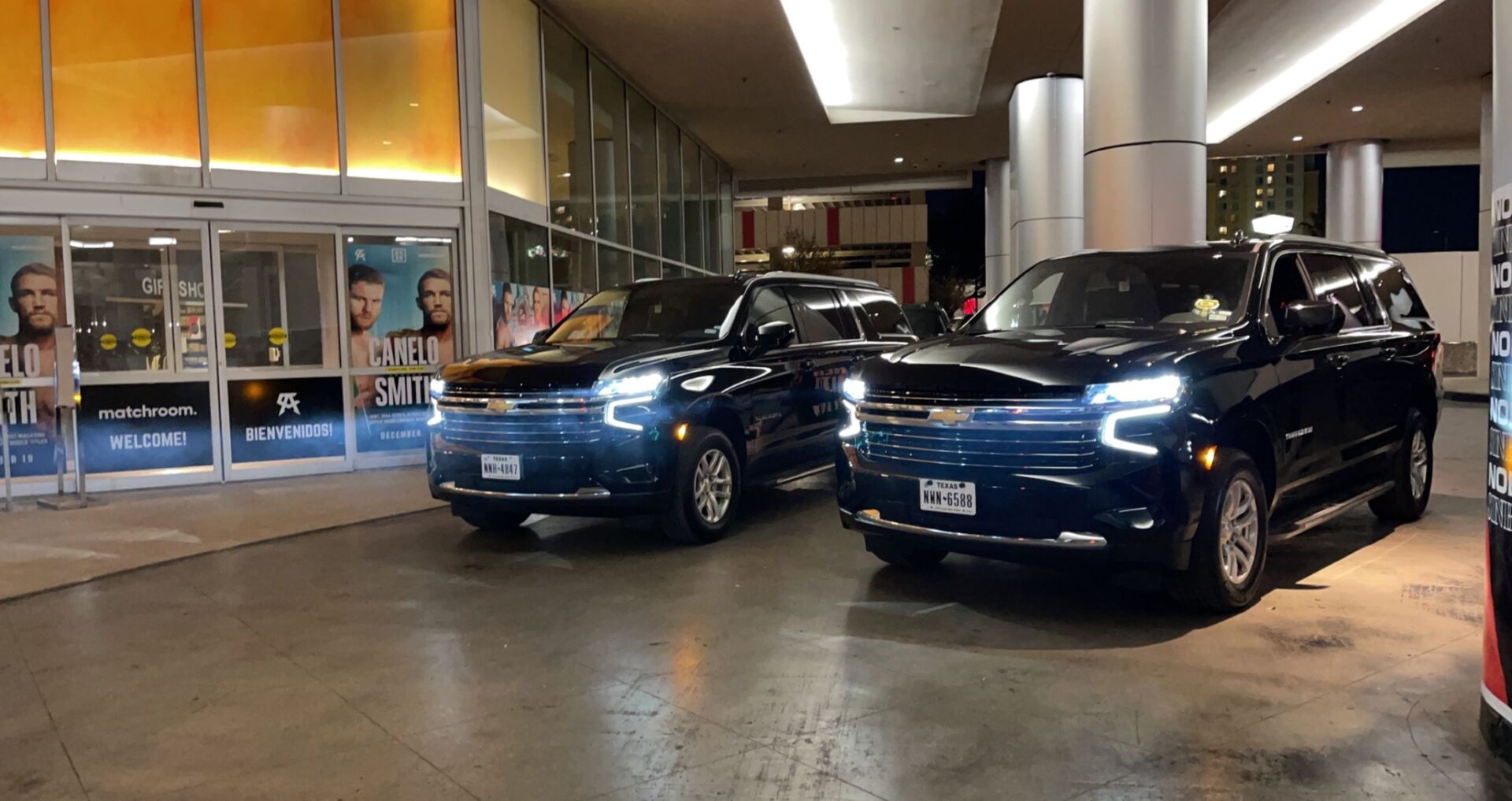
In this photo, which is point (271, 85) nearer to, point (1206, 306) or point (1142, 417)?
point (1206, 306)

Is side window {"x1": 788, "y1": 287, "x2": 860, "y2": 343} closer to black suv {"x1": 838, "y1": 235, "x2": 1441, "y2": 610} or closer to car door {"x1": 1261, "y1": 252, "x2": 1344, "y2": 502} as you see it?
black suv {"x1": 838, "y1": 235, "x2": 1441, "y2": 610}

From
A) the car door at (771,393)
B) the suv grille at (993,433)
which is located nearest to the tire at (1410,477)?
the suv grille at (993,433)

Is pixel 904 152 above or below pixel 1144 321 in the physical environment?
above

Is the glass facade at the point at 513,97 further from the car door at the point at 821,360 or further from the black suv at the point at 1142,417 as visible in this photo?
the black suv at the point at 1142,417

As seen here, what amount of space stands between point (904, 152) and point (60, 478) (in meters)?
23.1

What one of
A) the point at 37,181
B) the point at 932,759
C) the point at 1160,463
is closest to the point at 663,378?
the point at 1160,463

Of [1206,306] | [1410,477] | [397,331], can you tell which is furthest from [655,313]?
[1410,477]

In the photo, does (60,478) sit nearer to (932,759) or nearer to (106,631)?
(106,631)

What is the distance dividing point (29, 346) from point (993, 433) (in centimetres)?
950

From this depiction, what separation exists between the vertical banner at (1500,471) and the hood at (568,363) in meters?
4.50

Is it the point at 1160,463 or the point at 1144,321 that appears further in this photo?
the point at 1144,321

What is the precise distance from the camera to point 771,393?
765 centimetres

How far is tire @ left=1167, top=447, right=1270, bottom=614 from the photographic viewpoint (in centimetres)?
479

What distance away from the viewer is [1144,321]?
575 cm
